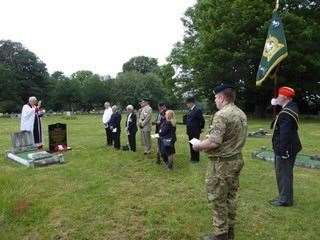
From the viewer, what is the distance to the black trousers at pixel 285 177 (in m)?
9.30

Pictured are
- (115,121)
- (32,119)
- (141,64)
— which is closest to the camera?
(115,121)

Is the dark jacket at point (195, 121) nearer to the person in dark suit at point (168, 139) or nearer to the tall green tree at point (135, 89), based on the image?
the person in dark suit at point (168, 139)

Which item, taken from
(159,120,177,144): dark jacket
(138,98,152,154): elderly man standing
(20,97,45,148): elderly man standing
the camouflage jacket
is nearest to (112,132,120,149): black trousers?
(138,98,152,154): elderly man standing

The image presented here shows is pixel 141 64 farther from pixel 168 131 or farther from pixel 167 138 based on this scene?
pixel 167 138

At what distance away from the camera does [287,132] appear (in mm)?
9172

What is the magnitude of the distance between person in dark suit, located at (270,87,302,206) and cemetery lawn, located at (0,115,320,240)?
69 centimetres

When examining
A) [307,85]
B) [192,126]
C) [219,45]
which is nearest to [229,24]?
[219,45]

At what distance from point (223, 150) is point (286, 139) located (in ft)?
8.47

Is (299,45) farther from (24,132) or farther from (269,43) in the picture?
(24,132)

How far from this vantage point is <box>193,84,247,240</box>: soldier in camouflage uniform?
6.92 m

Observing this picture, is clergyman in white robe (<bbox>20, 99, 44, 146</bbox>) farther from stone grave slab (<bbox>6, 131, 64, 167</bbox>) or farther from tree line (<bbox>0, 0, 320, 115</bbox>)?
tree line (<bbox>0, 0, 320, 115</bbox>)

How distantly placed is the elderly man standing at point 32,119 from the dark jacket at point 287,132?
38.9 feet

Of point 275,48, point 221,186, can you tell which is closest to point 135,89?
point 275,48

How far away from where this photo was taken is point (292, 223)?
858 centimetres
